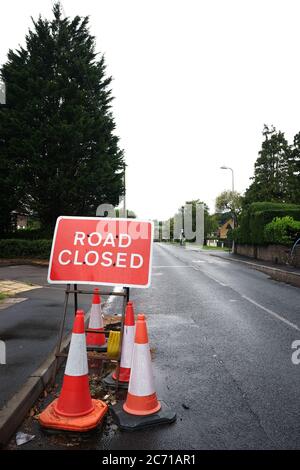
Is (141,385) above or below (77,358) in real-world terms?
below

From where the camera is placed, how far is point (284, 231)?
21750mm

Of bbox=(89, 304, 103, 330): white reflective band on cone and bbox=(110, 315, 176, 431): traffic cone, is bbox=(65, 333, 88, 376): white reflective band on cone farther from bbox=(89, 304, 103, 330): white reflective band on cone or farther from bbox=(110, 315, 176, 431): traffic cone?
bbox=(89, 304, 103, 330): white reflective band on cone

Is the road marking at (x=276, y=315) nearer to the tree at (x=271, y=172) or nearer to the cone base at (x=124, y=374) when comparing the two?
the cone base at (x=124, y=374)

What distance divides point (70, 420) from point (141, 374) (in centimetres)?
76

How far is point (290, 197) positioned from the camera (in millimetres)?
53688

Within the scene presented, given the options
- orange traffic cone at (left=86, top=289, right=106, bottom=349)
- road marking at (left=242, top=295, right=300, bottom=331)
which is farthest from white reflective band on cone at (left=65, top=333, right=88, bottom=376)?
road marking at (left=242, top=295, right=300, bottom=331)

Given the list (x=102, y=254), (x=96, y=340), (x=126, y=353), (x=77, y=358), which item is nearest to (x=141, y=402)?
(x=77, y=358)

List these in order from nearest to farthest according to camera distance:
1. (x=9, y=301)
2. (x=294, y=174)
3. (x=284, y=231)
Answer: (x=9, y=301)
(x=284, y=231)
(x=294, y=174)

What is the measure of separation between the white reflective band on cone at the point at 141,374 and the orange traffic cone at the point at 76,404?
1.13 ft

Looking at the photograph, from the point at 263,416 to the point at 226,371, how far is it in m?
1.29

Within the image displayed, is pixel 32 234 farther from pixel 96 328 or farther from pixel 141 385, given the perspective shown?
pixel 141 385
